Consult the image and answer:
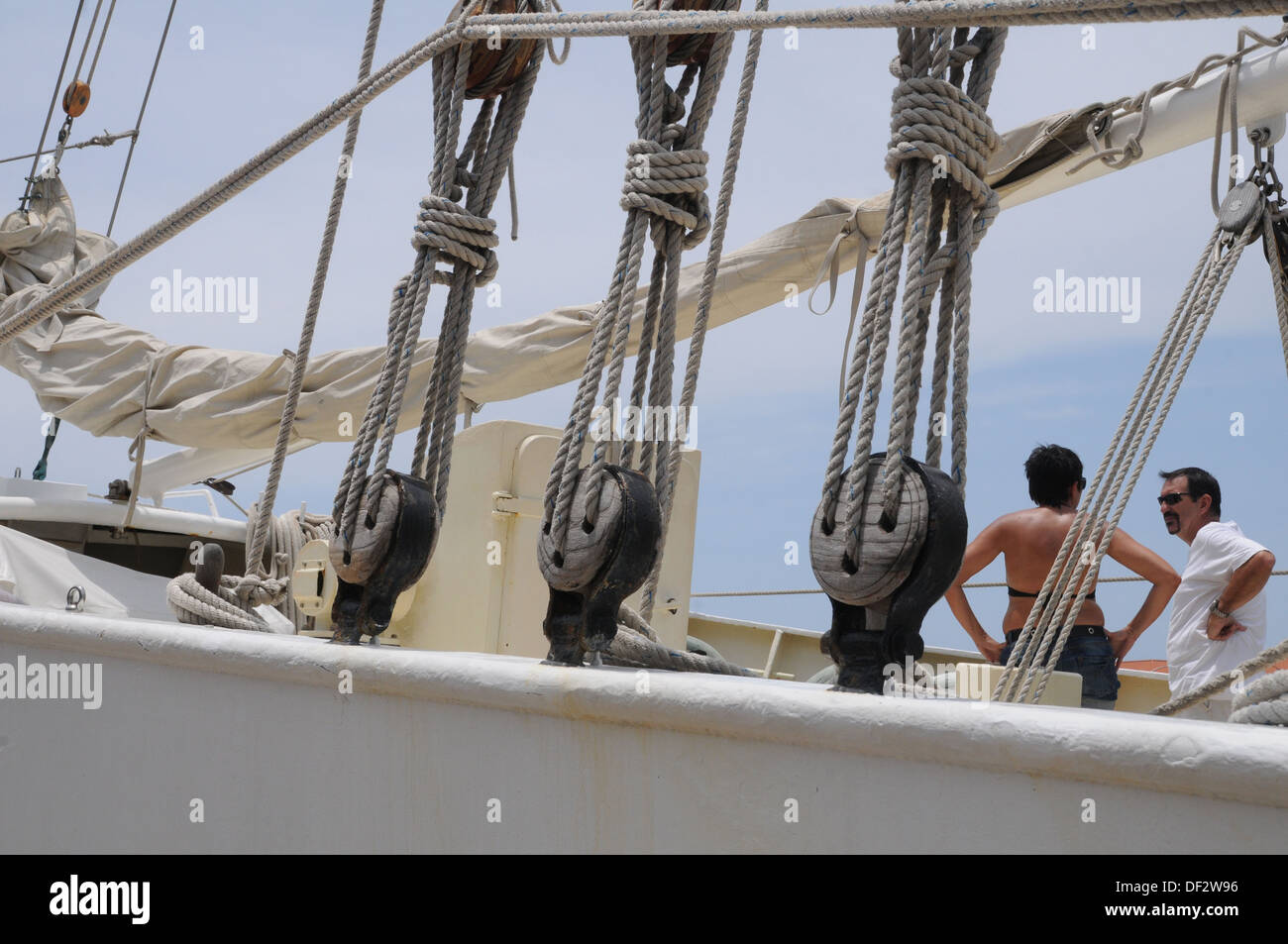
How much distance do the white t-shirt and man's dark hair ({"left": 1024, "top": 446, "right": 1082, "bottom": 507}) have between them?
0.41m

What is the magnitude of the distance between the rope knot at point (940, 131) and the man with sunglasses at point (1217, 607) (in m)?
2.39

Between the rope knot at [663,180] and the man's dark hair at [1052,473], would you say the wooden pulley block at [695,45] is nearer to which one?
the rope knot at [663,180]

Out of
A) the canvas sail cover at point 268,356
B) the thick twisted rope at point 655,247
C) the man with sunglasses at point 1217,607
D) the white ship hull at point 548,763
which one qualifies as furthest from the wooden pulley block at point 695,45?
the man with sunglasses at point 1217,607

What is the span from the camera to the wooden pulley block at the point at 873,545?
1611 mm

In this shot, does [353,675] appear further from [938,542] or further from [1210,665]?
[1210,665]

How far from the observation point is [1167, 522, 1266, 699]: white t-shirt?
3.81m

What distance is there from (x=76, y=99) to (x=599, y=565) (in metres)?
6.68

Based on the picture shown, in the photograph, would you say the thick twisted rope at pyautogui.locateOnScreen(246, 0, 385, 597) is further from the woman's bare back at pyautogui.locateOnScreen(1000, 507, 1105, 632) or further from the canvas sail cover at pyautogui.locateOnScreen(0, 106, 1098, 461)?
the woman's bare back at pyautogui.locateOnScreen(1000, 507, 1105, 632)

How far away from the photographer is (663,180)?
223 centimetres

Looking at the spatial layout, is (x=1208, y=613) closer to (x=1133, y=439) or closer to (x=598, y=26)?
(x=1133, y=439)

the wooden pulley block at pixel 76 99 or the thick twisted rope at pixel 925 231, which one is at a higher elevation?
the wooden pulley block at pixel 76 99

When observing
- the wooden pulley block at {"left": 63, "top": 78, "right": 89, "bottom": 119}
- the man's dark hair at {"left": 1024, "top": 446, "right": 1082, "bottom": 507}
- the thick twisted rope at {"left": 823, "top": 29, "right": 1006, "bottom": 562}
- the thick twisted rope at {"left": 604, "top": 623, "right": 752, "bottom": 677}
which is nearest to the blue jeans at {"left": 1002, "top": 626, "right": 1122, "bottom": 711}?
the man's dark hair at {"left": 1024, "top": 446, "right": 1082, "bottom": 507}
